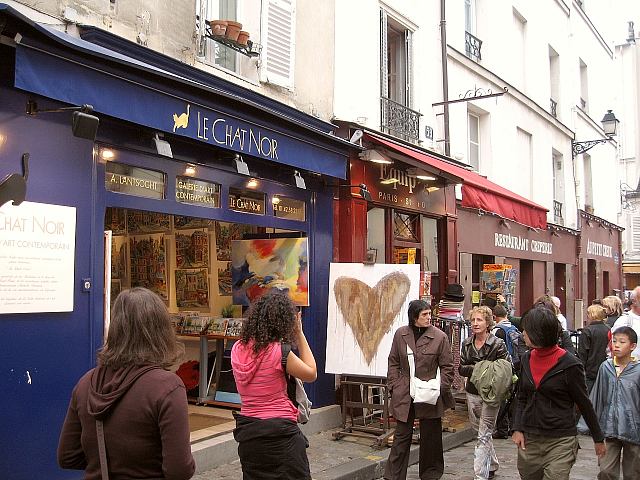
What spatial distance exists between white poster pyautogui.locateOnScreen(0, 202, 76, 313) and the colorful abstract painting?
3.21 meters

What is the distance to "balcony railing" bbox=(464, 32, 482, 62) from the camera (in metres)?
13.8

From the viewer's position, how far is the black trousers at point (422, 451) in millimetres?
6512

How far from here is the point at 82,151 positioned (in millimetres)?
5730

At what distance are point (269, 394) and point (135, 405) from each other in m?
1.75

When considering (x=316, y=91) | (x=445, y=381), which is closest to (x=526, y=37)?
(x=316, y=91)

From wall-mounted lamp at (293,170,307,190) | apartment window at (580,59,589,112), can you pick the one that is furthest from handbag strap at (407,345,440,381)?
apartment window at (580,59,589,112)

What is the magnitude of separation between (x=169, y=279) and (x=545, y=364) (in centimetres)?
611

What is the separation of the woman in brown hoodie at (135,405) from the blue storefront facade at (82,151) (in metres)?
2.69

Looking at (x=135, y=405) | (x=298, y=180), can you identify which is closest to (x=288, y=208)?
(x=298, y=180)

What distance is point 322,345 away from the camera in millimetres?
8883

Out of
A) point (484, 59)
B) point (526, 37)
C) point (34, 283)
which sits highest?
point (526, 37)

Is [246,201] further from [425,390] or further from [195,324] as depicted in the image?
[425,390]

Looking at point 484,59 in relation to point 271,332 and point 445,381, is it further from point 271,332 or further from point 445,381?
point 271,332

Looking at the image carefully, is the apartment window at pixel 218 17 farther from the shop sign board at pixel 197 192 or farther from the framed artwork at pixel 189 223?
the framed artwork at pixel 189 223
